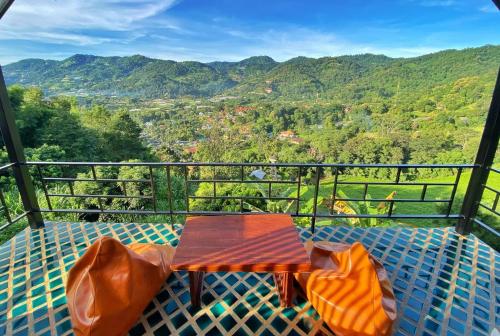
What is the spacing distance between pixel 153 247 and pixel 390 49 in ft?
90.5

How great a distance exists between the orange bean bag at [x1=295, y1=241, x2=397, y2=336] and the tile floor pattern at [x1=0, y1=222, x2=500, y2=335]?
229 millimetres

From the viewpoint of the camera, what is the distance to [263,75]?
2208 centimetres

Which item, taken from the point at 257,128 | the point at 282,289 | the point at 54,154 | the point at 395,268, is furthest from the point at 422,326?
the point at 257,128

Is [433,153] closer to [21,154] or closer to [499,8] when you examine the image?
[499,8]

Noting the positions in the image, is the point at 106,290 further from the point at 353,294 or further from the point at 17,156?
the point at 17,156

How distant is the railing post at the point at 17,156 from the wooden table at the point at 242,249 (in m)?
2.05

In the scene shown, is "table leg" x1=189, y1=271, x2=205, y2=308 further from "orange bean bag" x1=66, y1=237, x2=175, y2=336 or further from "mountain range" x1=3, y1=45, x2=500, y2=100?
"mountain range" x1=3, y1=45, x2=500, y2=100

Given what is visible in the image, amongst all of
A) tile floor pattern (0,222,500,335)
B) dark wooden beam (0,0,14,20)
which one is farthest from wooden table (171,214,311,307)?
dark wooden beam (0,0,14,20)

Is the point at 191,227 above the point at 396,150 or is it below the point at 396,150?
above

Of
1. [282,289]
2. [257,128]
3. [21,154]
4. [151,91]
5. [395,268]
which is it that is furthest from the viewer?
[151,91]

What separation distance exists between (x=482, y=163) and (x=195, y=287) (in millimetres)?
2923

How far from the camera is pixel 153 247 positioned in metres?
2.12

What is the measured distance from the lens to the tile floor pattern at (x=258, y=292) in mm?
1748

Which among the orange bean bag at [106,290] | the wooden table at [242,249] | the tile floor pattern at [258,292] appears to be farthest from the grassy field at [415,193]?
the orange bean bag at [106,290]
